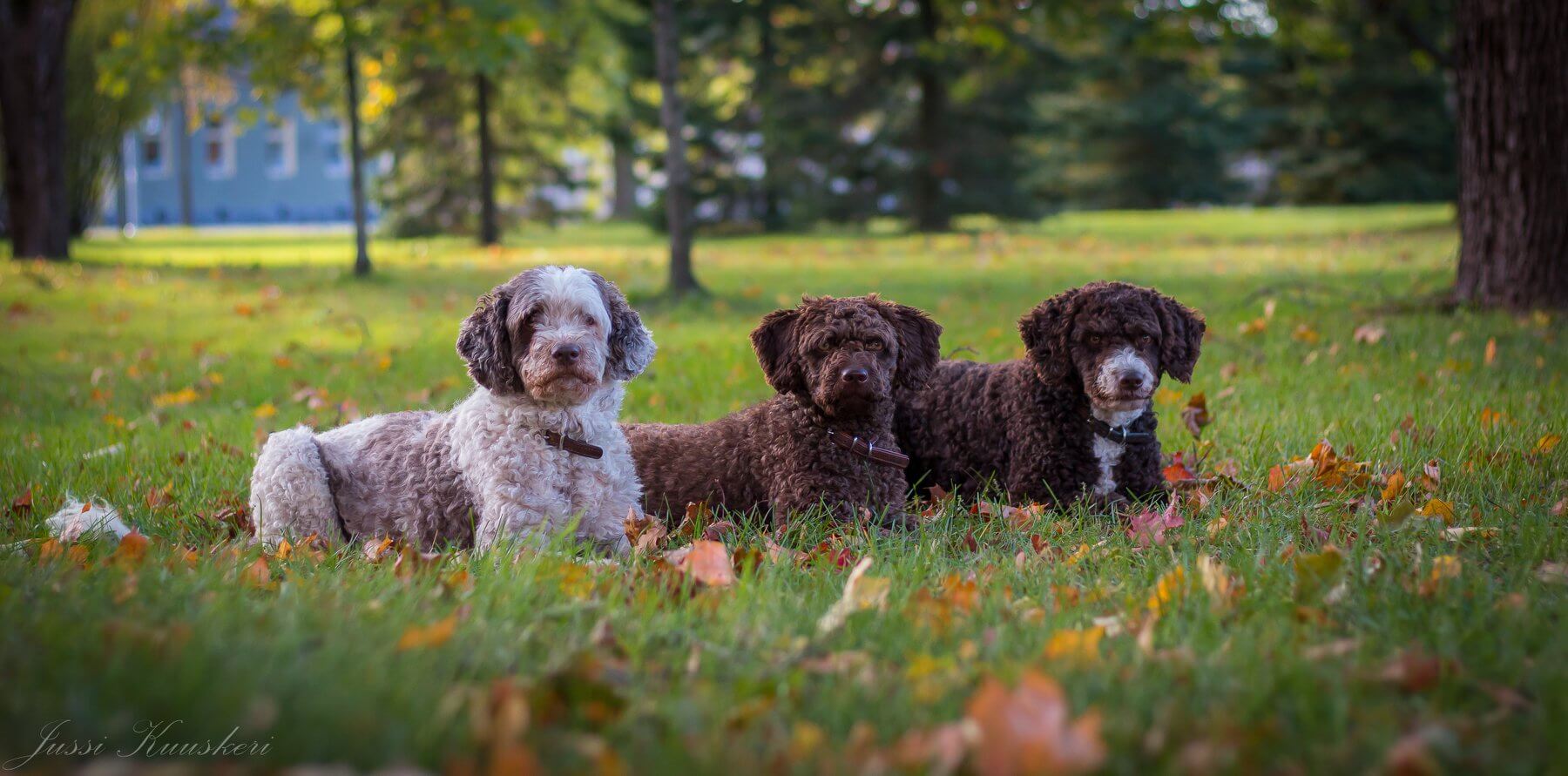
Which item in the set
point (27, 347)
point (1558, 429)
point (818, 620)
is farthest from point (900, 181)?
point (818, 620)

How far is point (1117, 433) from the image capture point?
17.4 feet

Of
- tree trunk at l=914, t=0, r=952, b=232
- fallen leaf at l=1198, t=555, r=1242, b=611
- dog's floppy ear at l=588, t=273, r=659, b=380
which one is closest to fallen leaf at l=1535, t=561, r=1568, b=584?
fallen leaf at l=1198, t=555, r=1242, b=611

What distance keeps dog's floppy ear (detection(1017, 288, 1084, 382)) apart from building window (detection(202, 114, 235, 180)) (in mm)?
55595

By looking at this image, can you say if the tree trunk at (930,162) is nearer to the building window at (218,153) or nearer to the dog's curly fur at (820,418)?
the dog's curly fur at (820,418)

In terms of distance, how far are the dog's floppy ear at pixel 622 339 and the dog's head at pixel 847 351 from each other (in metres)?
0.51

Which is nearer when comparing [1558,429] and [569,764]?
[569,764]

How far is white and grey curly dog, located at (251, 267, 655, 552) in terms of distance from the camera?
4.59 metres

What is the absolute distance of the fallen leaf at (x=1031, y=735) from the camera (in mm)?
2221

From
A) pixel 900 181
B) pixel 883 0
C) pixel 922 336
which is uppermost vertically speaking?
pixel 883 0

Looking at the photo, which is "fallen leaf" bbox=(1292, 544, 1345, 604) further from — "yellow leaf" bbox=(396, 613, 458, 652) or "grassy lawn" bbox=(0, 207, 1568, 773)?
"yellow leaf" bbox=(396, 613, 458, 652)

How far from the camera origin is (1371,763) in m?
2.38

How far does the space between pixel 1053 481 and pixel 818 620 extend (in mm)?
2241

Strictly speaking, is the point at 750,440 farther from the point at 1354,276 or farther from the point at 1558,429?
the point at 1354,276

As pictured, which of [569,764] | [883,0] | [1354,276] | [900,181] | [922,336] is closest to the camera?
[569,764]
